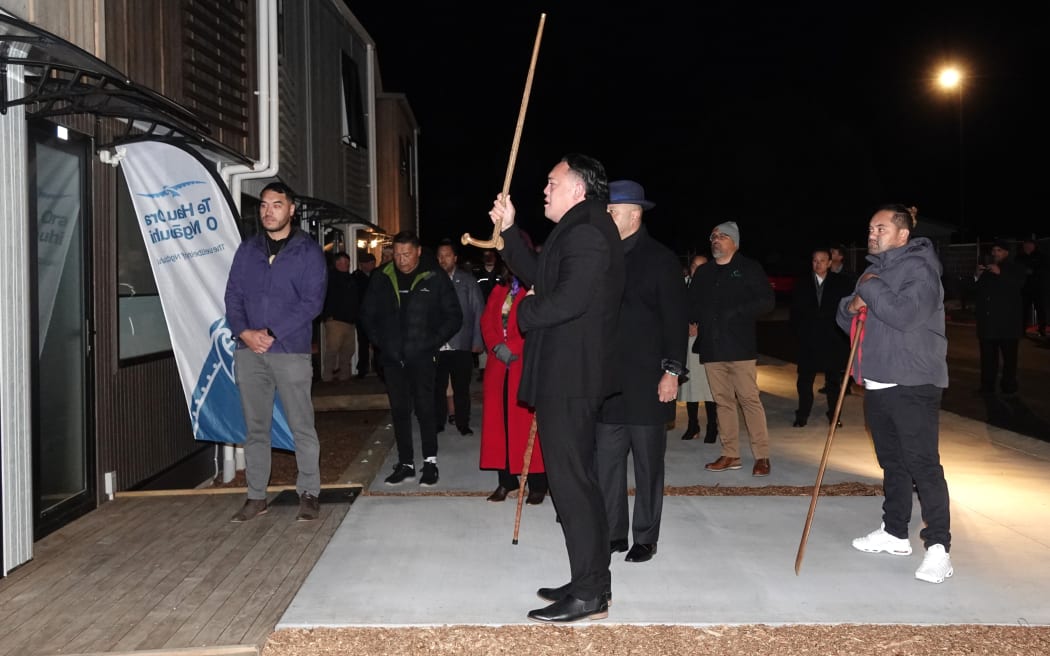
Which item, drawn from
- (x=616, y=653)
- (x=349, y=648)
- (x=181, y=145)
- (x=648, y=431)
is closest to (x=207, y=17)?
(x=181, y=145)

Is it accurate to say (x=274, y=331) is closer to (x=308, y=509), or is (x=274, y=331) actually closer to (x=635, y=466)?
(x=308, y=509)

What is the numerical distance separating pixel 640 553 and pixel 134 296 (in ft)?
13.7

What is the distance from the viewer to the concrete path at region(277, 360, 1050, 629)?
446 centimetres

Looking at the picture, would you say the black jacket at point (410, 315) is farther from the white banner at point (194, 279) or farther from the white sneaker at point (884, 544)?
the white sneaker at point (884, 544)

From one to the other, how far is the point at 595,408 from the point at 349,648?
58.6 inches

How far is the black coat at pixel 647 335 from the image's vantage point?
541 cm

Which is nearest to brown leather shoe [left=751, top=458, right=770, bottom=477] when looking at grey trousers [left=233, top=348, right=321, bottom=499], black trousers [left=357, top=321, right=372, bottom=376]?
grey trousers [left=233, top=348, right=321, bottom=499]

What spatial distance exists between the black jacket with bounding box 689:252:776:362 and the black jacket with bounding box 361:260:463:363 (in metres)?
2.03

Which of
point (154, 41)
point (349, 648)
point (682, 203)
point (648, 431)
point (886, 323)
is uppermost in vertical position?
point (682, 203)

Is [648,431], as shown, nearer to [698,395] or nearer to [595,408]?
[595,408]

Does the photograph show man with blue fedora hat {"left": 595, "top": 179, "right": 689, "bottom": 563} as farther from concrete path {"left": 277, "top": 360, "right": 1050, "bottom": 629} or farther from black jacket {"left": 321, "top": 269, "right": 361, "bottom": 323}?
black jacket {"left": 321, "top": 269, "right": 361, "bottom": 323}

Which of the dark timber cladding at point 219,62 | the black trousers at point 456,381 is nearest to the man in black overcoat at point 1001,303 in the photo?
the black trousers at point 456,381

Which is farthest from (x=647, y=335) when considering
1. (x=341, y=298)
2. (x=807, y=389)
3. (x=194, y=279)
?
(x=341, y=298)

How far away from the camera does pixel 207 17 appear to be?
7.92m
